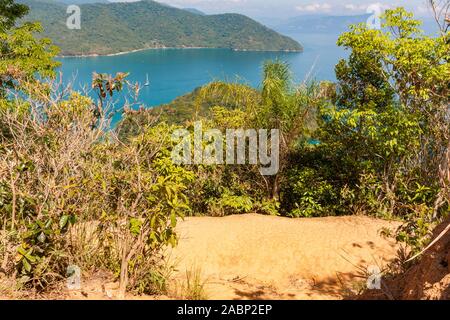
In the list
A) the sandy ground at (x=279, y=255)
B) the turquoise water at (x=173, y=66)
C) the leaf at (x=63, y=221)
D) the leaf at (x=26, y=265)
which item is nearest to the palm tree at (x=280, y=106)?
the sandy ground at (x=279, y=255)

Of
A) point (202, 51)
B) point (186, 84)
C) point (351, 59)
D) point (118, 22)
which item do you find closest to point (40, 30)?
point (351, 59)

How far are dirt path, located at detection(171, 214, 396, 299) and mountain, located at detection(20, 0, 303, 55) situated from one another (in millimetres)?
99609

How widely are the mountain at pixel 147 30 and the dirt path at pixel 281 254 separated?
99.6m

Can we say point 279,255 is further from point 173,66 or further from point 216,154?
point 173,66

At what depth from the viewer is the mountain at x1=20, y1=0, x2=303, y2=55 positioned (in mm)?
105681

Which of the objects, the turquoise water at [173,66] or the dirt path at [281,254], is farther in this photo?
the turquoise water at [173,66]

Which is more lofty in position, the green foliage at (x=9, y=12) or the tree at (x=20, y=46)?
the green foliage at (x=9, y=12)

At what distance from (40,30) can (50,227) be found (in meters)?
9.06

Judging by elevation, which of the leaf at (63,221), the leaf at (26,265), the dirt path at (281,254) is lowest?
the dirt path at (281,254)

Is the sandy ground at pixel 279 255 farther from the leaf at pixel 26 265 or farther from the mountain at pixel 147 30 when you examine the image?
the mountain at pixel 147 30

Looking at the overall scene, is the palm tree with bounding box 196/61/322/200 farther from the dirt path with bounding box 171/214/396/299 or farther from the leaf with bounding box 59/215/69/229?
the leaf with bounding box 59/215/69/229

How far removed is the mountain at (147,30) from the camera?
347 feet

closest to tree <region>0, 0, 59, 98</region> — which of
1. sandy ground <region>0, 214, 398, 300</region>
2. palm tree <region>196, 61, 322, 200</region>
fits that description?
palm tree <region>196, 61, 322, 200</region>

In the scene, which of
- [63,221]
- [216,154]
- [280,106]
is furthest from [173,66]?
[63,221]
